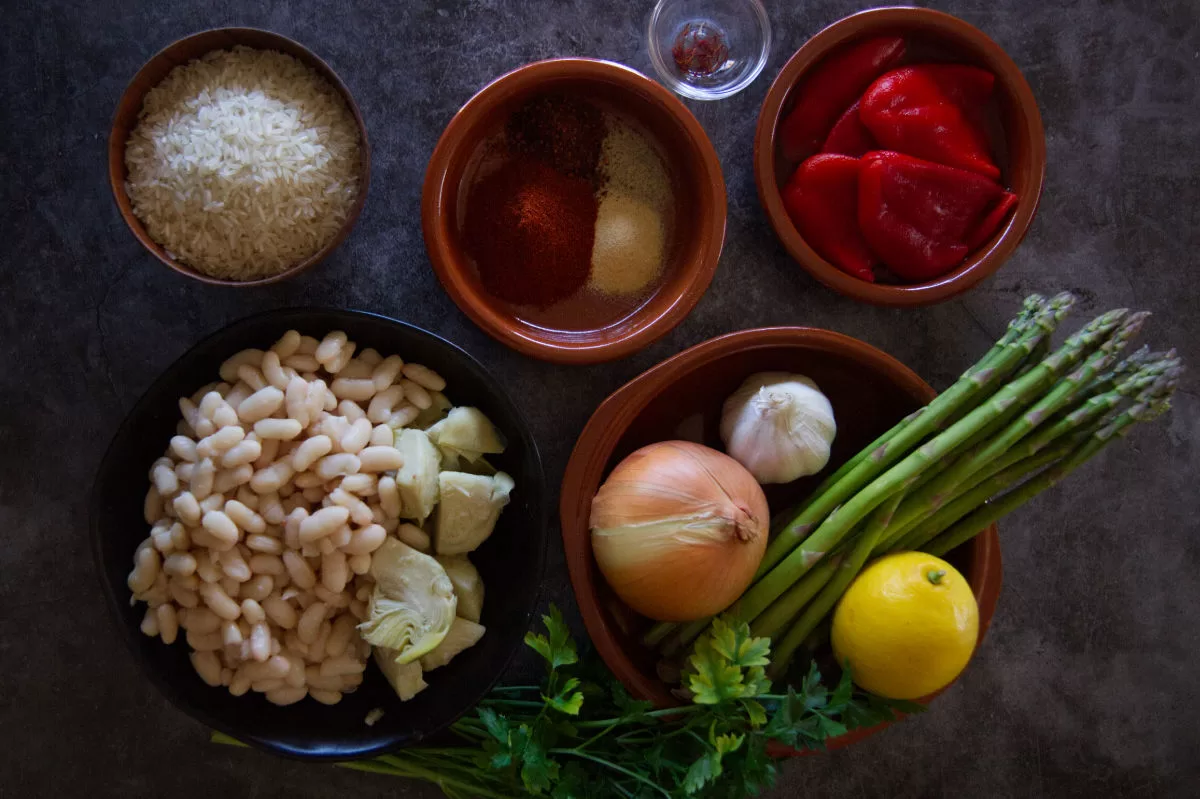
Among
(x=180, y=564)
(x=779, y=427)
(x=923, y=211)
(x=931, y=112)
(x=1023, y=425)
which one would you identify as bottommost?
(x=180, y=564)

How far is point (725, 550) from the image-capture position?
0.98 meters

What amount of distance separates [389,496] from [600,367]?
14.5 inches

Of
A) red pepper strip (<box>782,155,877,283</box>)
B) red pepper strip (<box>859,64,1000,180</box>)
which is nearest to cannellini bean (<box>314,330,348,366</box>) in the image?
red pepper strip (<box>782,155,877,283</box>)

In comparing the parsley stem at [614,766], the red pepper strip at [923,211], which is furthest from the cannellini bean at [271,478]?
the red pepper strip at [923,211]

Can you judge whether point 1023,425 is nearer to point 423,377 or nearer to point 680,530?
point 680,530

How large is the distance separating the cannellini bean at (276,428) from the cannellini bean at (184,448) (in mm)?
81

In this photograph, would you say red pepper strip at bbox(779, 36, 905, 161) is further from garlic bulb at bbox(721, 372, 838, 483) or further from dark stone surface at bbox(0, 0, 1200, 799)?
garlic bulb at bbox(721, 372, 838, 483)

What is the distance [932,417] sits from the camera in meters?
1.04

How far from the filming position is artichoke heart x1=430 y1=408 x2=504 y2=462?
102cm

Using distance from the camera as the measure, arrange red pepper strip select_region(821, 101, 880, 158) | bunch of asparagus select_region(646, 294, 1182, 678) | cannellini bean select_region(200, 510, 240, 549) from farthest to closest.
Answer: red pepper strip select_region(821, 101, 880, 158) < bunch of asparagus select_region(646, 294, 1182, 678) < cannellini bean select_region(200, 510, 240, 549)

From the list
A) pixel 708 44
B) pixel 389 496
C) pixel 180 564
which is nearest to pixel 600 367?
pixel 389 496

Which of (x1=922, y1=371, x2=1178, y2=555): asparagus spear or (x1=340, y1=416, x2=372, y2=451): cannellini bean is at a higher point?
(x1=922, y1=371, x2=1178, y2=555): asparagus spear

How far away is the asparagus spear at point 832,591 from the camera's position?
1.04m

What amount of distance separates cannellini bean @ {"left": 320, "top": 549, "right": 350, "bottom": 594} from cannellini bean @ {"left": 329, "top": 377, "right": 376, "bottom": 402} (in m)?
0.18
